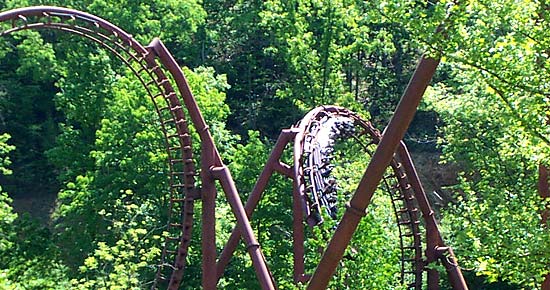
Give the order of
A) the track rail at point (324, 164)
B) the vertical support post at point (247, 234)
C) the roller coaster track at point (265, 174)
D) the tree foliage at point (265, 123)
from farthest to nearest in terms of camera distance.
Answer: the track rail at point (324, 164) < the vertical support post at point (247, 234) < the roller coaster track at point (265, 174) < the tree foliage at point (265, 123)

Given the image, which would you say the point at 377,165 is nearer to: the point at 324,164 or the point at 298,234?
the point at 324,164

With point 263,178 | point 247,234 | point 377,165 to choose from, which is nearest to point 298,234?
point 263,178

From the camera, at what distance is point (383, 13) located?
5.99m

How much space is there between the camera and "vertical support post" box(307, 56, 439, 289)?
20.6 ft

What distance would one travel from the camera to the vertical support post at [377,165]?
629cm

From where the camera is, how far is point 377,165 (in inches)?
256

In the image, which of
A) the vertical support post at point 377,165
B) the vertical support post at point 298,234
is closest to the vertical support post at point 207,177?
the vertical support post at point 298,234

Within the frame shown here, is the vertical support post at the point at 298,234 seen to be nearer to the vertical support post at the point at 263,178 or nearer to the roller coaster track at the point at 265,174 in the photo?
the roller coaster track at the point at 265,174

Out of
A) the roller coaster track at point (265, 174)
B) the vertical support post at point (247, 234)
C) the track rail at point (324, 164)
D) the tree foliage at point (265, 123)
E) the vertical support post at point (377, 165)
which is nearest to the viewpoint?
the tree foliage at point (265, 123)

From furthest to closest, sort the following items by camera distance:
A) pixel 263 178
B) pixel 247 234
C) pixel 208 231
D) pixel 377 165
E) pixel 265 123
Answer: pixel 265 123 → pixel 263 178 → pixel 208 231 → pixel 247 234 → pixel 377 165

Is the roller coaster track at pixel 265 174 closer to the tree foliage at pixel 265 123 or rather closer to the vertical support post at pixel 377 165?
the vertical support post at pixel 377 165

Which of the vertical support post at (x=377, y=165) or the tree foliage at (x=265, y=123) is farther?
the vertical support post at (x=377, y=165)

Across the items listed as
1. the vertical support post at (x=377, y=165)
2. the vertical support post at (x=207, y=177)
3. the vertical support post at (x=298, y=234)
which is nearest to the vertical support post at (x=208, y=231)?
the vertical support post at (x=207, y=177)

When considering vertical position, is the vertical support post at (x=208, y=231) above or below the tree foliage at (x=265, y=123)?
below
